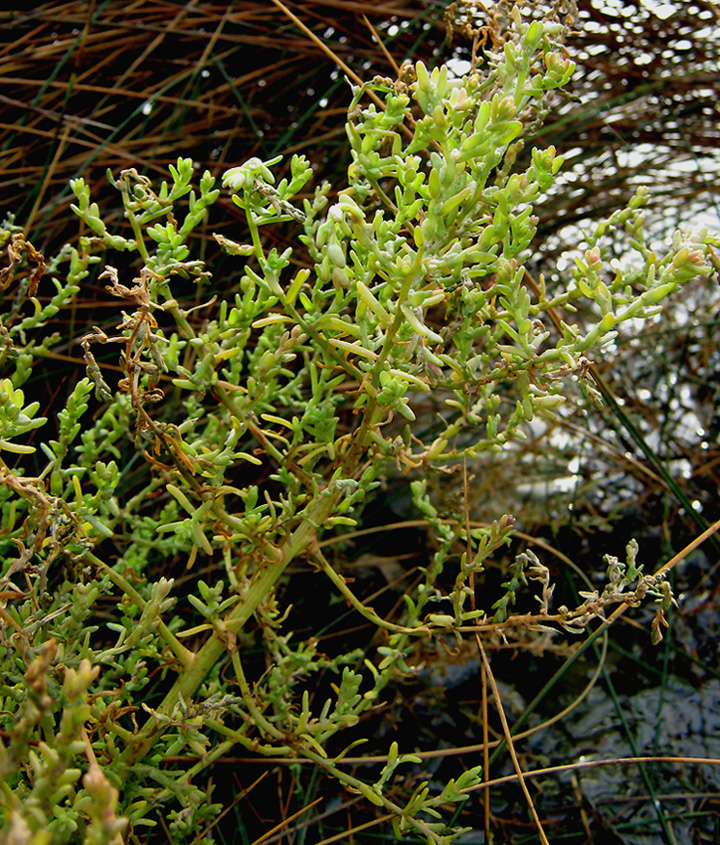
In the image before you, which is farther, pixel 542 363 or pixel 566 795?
pixel 566 795

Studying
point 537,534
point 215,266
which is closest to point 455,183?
point 215,266

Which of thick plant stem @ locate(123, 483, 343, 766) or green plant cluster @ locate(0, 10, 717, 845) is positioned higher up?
green plant cluster @ locate(0, 10, 717, 845)

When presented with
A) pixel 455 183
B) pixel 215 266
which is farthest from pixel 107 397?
pixel 215 266

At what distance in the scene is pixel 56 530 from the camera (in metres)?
0.56

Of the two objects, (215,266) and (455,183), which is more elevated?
(455,183)

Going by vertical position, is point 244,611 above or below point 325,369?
below

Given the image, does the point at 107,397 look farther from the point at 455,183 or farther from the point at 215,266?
the point at 215,266

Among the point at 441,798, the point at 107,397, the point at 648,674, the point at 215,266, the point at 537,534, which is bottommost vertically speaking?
the point at 648,674

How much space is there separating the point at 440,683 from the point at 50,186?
45.5 inches

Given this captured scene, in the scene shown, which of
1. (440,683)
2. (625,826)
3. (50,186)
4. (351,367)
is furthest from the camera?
(50,186)

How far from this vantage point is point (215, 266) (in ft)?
4.38

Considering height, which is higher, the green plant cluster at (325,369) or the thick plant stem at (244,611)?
the green plant cluster at (325,369)

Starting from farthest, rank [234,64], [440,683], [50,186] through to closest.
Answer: [234,64] < [50,186] < [440,683]

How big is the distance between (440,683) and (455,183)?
0.90 metres
